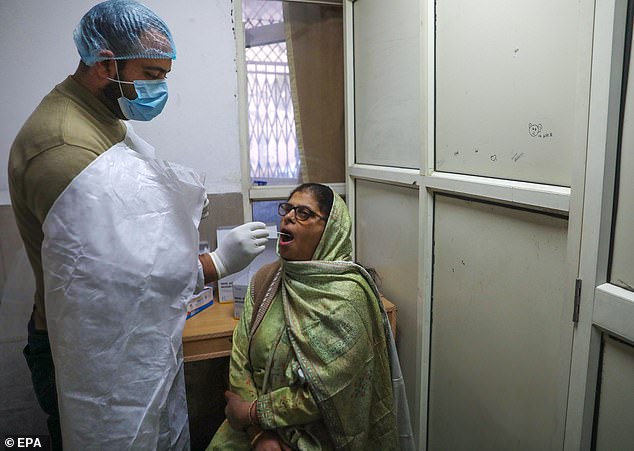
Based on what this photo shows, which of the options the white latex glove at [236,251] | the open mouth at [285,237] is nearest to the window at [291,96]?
the open mouth at [285,237]

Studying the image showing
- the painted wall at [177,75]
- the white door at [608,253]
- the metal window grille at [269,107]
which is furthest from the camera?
the metal window grille at [269,107]

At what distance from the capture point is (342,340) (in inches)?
54.3

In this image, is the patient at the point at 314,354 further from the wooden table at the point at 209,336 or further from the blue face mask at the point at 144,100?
the blue face mask at the point at 144,100

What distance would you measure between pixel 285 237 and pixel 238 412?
56 centimetres

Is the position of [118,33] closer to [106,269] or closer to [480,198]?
[106,269]

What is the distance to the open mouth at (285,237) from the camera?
1.52 meters

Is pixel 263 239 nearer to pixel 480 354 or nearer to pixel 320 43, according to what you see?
pixel 480 354

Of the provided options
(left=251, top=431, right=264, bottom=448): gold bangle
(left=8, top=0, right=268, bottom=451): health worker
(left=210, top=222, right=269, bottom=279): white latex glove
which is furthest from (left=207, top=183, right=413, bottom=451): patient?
(left=8, top=0, right=268, bottom=451): health worker

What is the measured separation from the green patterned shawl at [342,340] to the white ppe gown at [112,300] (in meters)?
0.46

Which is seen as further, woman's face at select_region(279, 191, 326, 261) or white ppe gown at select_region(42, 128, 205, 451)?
woman's face at select_region(279, 191, 326, 261)

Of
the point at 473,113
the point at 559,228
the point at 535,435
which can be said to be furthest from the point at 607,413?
the point at 473,113

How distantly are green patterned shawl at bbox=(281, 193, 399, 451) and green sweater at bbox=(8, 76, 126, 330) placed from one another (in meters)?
0.71

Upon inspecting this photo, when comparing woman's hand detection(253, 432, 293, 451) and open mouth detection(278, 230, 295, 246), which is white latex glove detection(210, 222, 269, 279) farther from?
woman's hand detection(253, 432, 293, 451)

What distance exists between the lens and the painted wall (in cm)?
191
